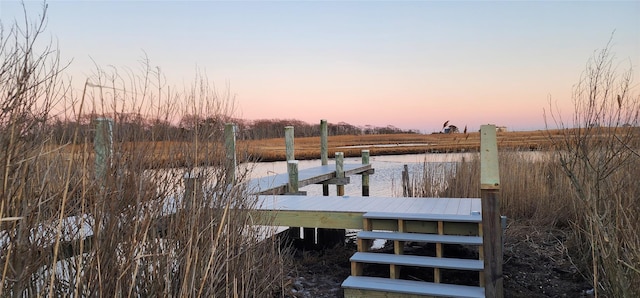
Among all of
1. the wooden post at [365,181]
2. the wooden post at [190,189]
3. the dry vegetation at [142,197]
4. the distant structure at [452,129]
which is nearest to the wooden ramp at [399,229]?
the dry vegetation at [142,197]

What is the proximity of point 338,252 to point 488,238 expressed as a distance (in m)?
2.82

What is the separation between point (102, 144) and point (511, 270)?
4270 mm

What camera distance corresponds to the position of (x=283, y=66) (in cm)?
1131

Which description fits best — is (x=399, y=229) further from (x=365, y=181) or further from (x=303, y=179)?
(x=365, y=181)

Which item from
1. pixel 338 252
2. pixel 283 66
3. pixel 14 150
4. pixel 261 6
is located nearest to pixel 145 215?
pixel 14 150

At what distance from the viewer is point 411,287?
3.84 meters

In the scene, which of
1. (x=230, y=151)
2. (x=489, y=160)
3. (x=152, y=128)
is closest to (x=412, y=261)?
(x=489, y=160)

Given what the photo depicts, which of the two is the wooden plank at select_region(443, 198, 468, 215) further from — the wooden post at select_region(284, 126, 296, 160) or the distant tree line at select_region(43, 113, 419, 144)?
the wooden post at select_region(284, 126, 296, 160)

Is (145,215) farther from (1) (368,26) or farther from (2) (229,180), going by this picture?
(1) (368,26)

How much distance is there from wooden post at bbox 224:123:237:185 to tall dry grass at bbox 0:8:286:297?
7 cm

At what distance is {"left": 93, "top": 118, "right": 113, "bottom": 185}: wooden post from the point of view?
2.38m

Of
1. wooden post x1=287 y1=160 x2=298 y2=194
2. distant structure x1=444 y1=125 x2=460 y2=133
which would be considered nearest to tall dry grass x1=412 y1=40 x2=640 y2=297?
distant structure x1=444 y1=125 x2=460 y2=133

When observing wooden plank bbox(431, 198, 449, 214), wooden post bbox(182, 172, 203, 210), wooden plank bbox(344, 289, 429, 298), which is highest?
wooden post bbox(182, 172, 203, 210)

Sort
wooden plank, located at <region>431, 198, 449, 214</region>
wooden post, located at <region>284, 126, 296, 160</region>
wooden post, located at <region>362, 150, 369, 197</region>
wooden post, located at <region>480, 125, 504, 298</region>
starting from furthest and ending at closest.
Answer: wooden post, located at <region>362, 150, 369, 197</region> < wooden post, located at <region>284, 126, 296, 160</region> < wooden plank, located at <region>431, 198, 449, 214</region> < wooden post, located at <region>480, 125, 504, 298</region>
